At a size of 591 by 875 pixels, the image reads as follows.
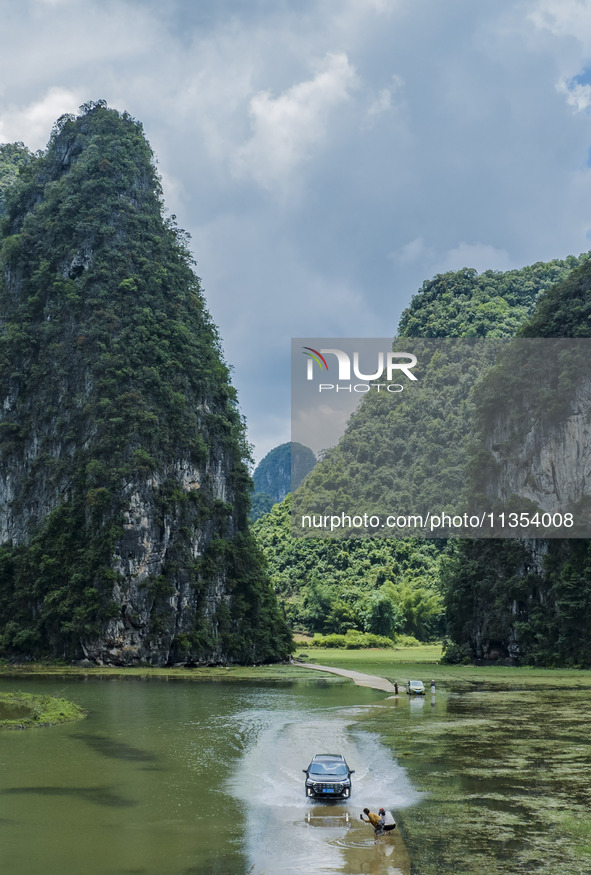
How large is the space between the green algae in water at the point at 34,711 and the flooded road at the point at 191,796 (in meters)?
0.89

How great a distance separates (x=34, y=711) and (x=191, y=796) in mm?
13561

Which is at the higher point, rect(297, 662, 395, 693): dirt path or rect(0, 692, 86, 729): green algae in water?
rect(0, 692, 86, 729): green algae in water

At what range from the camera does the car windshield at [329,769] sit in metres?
17.4

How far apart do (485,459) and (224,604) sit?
22.8 metres

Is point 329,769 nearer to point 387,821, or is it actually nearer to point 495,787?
point 387,821

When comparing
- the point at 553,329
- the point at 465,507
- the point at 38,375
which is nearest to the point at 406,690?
the point at 465,507

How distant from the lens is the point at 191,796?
17578 millimetres

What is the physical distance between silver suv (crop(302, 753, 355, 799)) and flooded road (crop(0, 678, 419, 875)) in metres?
0.21

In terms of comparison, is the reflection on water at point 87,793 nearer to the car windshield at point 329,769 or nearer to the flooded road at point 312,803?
the flooded road at point 312,803

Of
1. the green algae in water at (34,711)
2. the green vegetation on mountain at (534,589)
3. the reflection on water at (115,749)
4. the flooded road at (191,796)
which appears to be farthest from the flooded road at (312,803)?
the green vegetation on mountain at (534,589)

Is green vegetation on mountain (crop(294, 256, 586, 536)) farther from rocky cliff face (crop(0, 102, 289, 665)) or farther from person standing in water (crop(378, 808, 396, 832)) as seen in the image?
person standing in water (crop(378, 808, 396, 832))

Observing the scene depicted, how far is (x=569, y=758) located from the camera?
70.3 ft

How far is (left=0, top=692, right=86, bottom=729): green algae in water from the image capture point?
2727cm

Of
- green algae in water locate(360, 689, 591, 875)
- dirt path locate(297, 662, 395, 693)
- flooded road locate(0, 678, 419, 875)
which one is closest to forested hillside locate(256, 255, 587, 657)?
dirt path locate(297, 662, 395, 693)
